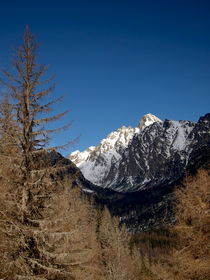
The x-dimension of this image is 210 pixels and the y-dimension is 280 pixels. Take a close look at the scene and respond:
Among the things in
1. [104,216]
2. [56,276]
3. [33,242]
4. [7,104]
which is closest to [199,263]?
[56,276]

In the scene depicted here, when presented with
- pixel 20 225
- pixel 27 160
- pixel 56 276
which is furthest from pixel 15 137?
pixel 56 276

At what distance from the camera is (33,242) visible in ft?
33.1

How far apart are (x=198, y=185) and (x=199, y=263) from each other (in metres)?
6.46

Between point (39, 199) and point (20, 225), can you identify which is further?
point (39, 199)

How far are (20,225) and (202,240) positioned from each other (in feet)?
38.0

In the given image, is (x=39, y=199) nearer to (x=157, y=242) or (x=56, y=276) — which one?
(x=56, y=276)

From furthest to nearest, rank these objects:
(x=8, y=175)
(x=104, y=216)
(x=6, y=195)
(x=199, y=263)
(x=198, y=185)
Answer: (x=104, y=216) → (x=198, y=185) → (x=199, y=263) → (x=8, y=175) → (x=6, y=195)

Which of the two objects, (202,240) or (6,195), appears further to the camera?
(202,240)

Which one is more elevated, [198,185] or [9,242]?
[198,185]

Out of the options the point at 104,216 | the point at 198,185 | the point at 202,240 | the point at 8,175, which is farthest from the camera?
the point at 104,216

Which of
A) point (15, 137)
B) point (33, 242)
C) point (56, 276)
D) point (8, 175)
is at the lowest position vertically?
point (56, 276)

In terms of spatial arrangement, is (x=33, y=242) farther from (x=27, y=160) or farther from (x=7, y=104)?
(x=7, y=104)

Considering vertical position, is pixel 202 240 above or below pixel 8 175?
below

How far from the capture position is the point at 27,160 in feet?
35.8
